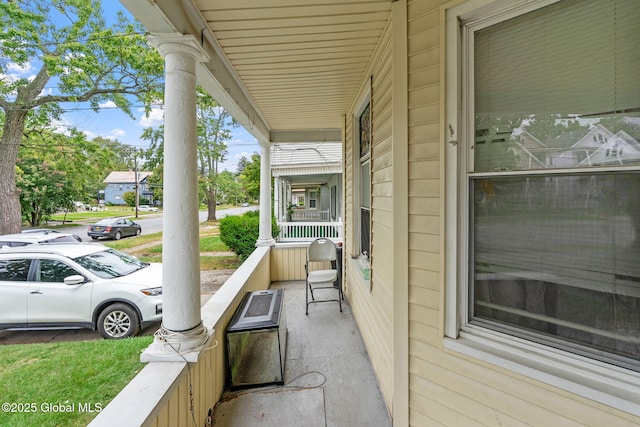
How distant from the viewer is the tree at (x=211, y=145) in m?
15.2

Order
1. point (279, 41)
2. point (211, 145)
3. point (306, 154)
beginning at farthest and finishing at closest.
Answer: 1. point (211, 145)
2. point (306, 154)
3. point (279, 41)

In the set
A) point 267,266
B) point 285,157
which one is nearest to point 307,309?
point 267,266

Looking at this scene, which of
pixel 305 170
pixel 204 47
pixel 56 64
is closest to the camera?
pixel 204 47

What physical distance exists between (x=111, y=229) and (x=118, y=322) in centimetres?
1040

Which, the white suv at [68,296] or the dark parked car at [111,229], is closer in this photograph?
the white suv at [68,296]

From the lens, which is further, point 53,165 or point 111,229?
point 111,229

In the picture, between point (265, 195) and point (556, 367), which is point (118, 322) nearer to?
point (265, 195)

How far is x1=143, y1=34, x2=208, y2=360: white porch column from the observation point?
160 centimetres

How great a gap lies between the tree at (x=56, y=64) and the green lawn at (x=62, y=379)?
689cm

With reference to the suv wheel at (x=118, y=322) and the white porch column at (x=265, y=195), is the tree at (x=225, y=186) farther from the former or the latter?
the suv wheel at (x=118, y=322)

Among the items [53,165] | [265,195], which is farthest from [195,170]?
[53,165]

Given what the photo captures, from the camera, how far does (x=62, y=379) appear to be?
2293 mm

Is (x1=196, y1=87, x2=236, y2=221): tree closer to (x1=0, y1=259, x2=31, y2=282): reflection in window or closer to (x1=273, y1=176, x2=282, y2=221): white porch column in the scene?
(x1=273, y1=176, x2=282, y2=221): white porch column

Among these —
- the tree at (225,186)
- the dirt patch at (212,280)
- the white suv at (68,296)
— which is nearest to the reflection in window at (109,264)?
the white suv at (68,296)
